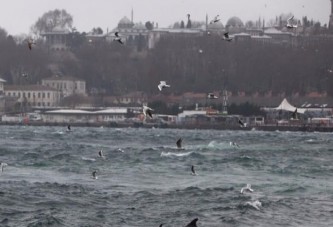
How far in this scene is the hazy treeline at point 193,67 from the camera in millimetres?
165750

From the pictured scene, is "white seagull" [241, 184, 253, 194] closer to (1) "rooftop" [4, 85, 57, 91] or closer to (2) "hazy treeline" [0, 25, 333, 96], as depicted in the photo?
(2) "hazy treeline" [0, 25, 333, 96]

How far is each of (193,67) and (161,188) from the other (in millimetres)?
138296

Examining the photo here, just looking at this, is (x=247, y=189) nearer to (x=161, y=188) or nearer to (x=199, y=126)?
(x=161, y=188)

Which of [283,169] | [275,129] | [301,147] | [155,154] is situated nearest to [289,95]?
[275,129]

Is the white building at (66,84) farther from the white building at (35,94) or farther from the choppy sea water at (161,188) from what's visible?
the choppy sea water at (161,188)

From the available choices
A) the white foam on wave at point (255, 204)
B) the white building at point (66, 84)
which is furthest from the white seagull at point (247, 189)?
the white building at point (66, 84)

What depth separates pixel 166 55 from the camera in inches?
7407

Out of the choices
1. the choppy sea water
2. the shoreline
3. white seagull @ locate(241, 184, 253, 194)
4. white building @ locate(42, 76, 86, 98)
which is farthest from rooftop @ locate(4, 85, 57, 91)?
white seagull @ locate(241, 184, 253, 194)

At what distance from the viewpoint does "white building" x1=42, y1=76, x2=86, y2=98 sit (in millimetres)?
172000

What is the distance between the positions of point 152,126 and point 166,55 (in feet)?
204

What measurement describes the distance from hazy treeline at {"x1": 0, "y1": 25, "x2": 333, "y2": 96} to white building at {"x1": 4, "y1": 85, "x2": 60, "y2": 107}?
346 inches

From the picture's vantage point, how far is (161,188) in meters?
41.4

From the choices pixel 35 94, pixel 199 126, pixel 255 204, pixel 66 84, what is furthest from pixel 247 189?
pixel 66 84

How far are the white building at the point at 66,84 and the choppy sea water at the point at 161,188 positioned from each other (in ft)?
352
